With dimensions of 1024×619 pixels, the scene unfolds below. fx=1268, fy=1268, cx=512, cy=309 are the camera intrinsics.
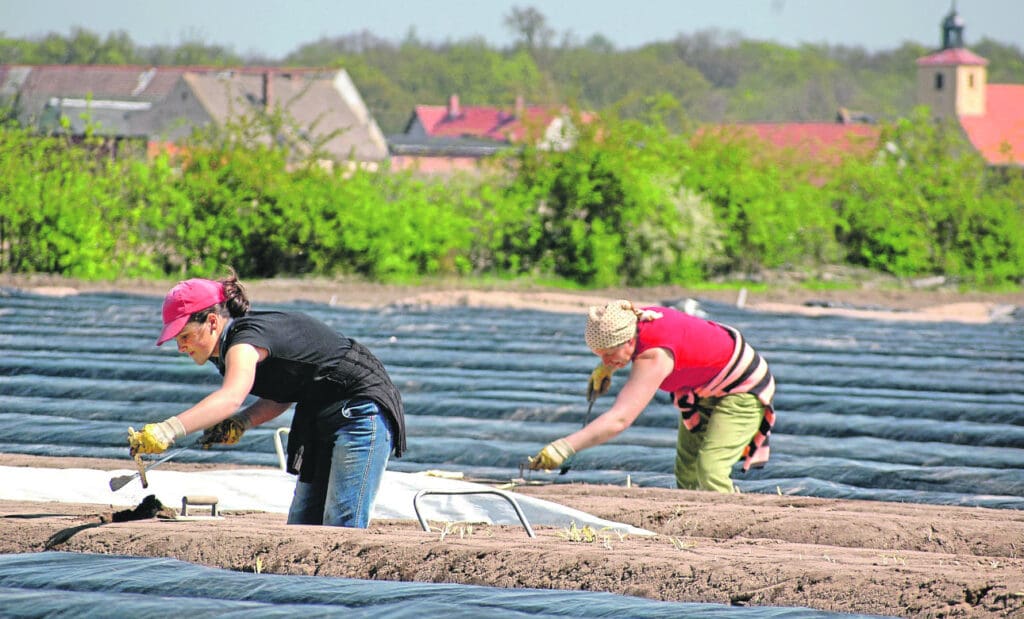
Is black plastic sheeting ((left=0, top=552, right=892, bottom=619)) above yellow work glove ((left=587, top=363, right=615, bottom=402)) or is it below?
below

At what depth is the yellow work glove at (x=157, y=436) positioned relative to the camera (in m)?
2.89

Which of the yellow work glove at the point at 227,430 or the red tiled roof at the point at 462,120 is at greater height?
the red tiled roof at the point at 462,120

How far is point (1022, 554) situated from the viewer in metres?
3.18

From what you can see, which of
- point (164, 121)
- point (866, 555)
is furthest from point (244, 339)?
point (164, 121)

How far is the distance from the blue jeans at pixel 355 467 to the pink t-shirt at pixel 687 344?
955mm

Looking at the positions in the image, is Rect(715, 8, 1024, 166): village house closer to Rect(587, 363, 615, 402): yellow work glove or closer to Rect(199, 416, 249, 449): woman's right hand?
Rect(587, 363, 615, 402): yellow work glove

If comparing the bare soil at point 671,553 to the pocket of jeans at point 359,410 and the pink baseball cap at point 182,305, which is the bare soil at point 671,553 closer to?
the pocket of jeans at point 359,410

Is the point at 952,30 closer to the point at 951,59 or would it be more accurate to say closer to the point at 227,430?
the point at 951,59

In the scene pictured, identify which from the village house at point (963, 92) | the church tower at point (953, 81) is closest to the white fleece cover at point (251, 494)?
the village house at point (963, 92)

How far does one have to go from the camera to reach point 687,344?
4094 millimetres

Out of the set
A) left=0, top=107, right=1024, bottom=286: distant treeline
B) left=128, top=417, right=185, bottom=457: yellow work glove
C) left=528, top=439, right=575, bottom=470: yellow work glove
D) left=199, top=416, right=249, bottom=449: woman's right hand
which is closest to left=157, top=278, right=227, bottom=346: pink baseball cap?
left=128, top=417, right=185, bottom=457: yellow work glove

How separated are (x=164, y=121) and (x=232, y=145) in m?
25.6

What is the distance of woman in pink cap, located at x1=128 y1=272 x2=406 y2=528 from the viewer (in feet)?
10.2

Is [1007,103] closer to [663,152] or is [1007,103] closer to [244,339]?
[663,152]
